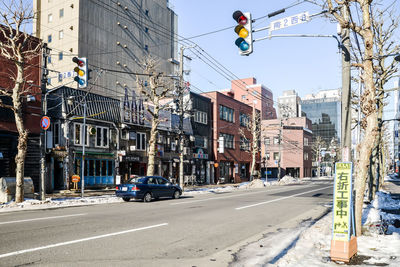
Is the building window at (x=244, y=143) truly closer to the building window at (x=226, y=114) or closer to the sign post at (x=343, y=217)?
the building window at (x=226, y=114)

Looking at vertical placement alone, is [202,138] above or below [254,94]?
below

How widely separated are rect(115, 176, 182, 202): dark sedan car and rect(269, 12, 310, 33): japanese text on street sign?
1229 centimetres

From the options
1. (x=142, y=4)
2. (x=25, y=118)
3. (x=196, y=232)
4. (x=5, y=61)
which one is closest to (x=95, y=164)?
(x=25, y=118)

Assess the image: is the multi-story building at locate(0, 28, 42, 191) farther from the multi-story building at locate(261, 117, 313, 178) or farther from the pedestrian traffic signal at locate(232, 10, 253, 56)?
the multi-story building at locate(261, 117, 313, 178)

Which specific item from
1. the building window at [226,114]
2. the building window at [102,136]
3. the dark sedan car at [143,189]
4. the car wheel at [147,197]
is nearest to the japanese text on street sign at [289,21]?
the dark sedan car at [143,189]

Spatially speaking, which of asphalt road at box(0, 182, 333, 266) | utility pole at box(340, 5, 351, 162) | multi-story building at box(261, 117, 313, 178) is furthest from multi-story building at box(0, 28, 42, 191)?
multi-story building at box(261, 117, 313, 178)

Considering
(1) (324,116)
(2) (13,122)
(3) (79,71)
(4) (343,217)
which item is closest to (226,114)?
(2) (13,122)

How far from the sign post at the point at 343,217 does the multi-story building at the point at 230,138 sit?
131 feet

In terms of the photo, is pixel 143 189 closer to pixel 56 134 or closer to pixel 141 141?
pixel 56 134

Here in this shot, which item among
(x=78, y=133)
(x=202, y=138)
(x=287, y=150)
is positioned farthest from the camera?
(x=287, y=150)

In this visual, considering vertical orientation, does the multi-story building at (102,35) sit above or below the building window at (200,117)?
above

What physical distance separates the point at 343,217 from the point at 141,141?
29573 mm

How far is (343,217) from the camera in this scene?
6.77 meters

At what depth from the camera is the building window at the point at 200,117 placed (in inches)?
1781
